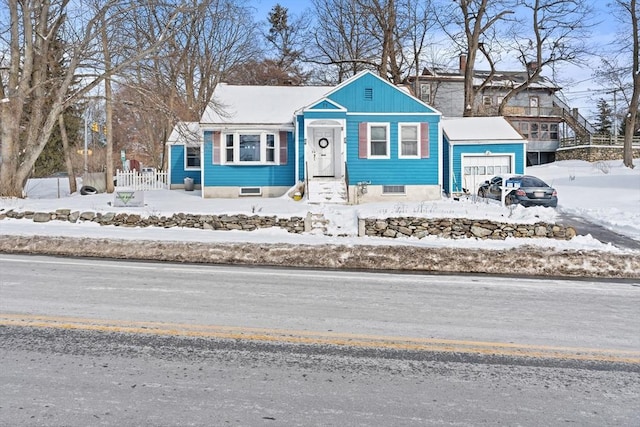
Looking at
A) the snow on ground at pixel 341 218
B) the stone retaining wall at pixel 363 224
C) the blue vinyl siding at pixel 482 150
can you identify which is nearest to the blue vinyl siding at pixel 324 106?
the snow on ground at pixel 341 218

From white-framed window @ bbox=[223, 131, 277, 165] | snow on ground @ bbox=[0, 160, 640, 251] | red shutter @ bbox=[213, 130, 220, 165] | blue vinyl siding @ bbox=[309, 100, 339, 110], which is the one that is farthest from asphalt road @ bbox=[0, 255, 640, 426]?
white-framed window @ bbox=[223, 131, 277, 165]

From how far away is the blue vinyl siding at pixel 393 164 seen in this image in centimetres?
2116

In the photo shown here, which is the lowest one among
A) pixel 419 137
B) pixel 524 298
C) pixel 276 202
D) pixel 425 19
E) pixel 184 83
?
pixel 524 298

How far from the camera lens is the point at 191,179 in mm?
27969

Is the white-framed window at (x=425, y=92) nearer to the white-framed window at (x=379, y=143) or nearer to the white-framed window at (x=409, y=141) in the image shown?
the white-framed window at (x=409, y=141)

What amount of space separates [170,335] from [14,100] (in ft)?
58.6

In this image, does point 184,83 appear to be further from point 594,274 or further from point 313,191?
point 594,274

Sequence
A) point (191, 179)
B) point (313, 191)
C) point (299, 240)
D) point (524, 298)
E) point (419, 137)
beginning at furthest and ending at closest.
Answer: point (191, 179)
point (419, 137)
point (313, 191)
point (299, 240)
point (524, 298)

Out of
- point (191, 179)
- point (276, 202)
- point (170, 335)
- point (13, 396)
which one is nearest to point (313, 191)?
point (276, 202)

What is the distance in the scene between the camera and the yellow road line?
4.57m

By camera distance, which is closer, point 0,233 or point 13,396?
point 13,396

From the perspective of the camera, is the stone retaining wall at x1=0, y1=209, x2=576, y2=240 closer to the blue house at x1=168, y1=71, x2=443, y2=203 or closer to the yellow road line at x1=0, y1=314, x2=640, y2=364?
the blue house at x1=168, y1=71, x2=443, y2=203

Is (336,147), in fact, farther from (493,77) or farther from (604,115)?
(604,115)

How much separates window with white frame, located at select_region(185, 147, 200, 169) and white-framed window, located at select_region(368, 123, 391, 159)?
483 inches
